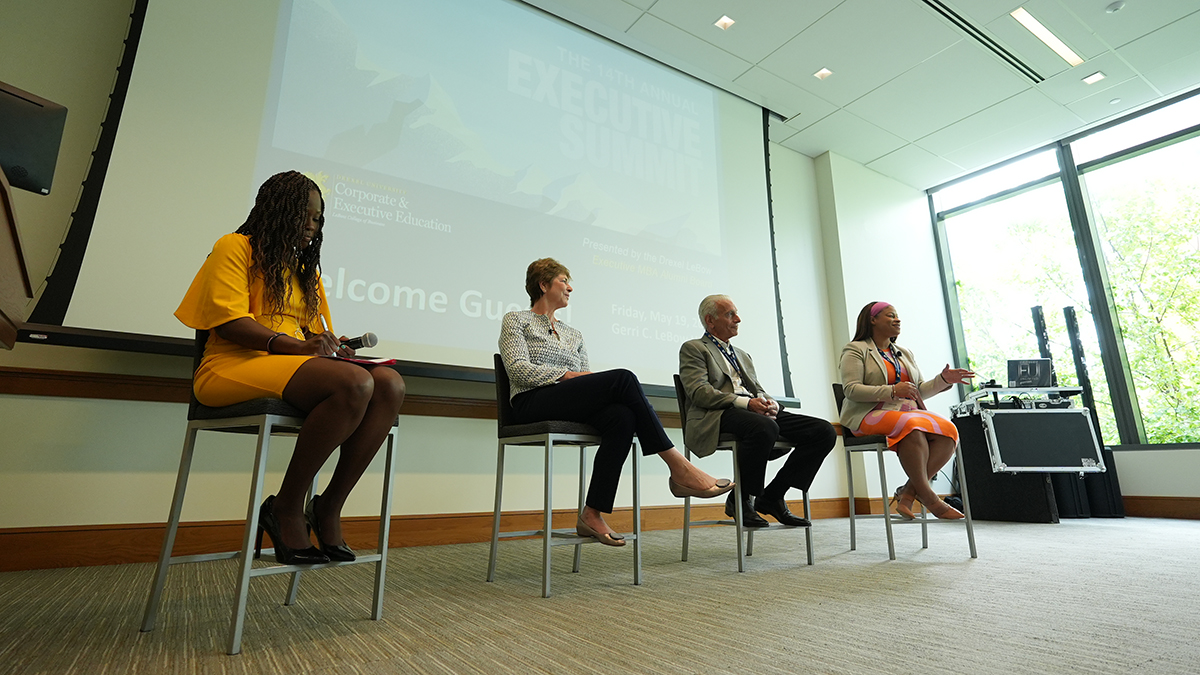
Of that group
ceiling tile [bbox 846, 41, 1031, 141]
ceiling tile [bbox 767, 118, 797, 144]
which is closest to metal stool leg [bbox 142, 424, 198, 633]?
ceiling tile [bbox 767, 118, 797, 144]

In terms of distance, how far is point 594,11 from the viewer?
12.1 ft

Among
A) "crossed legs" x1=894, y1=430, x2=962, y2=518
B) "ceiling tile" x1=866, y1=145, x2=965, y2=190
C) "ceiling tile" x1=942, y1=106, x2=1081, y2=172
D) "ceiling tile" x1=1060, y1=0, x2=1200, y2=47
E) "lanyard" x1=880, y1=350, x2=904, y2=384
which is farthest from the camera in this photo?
"ceiling tile" x1=866, y1=145, x2=965, y2=190

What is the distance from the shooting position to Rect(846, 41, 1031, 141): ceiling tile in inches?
165

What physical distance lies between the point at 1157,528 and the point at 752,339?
2570 mm

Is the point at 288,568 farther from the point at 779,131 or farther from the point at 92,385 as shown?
the point at 779,131

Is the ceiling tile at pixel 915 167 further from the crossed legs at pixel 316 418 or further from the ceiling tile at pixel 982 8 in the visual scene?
the crossed legs at pixel 316 418

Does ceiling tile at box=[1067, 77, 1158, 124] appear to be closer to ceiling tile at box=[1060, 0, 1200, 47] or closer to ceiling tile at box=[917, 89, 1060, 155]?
ceiling tile at box=[917, 89, 1060, 155]

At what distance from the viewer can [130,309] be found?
2.35 meters

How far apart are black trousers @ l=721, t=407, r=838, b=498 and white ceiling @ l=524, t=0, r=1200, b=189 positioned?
264 centimetres

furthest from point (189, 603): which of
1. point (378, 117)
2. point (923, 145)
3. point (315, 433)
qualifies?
point (923, 145)

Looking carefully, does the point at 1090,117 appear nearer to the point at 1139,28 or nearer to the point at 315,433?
the point at 1139,28

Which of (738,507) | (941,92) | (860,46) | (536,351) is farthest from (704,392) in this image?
(941,92)

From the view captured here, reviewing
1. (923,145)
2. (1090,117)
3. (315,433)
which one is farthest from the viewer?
(923,145)

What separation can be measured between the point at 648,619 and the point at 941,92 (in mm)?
4632
